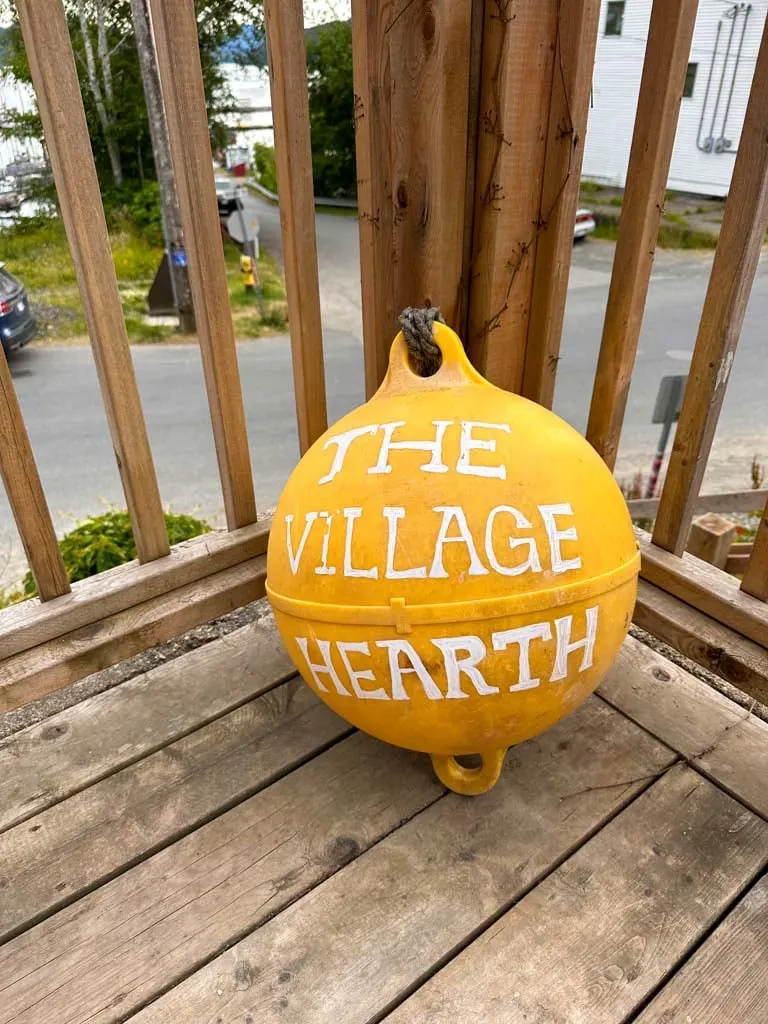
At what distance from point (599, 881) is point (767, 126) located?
1303 millimetres

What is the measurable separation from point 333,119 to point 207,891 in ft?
38.4

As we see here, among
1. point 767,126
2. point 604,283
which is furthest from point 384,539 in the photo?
point 604,283

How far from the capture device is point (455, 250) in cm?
163

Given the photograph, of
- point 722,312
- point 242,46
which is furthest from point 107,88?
point 242,46

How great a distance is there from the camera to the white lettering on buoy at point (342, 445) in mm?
1230

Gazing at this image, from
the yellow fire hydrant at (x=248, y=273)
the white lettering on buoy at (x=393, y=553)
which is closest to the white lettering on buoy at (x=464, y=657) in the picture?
the white lettering on buoy at (x=393, y=553)

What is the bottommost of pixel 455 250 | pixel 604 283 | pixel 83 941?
pixel 604 283

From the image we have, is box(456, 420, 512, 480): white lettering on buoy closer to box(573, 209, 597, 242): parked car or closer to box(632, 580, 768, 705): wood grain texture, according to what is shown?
box(632, 580, 768, 705): wood grain texture

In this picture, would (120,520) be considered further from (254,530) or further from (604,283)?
(604,283)

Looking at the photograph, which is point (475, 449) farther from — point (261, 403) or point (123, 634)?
point (261, 403)

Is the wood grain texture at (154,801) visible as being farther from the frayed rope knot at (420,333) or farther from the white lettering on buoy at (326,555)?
the frayed rope knot at (420,333)

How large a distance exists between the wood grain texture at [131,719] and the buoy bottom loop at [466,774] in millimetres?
→ 480

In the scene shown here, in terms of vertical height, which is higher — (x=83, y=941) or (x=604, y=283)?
(x=83, y=941)

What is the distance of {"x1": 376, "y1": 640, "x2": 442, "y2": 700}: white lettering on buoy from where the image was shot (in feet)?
3.75
